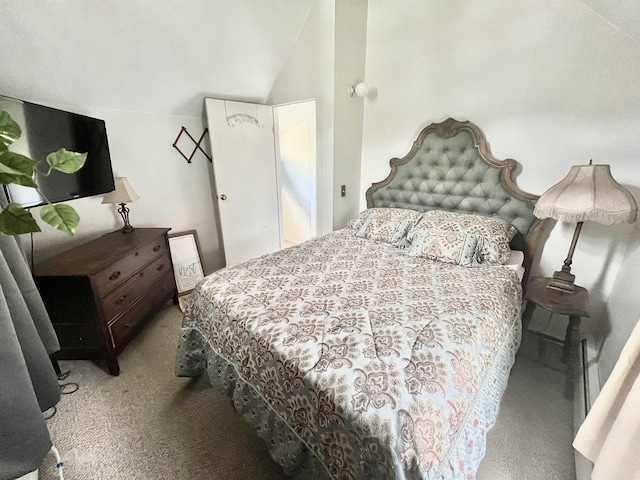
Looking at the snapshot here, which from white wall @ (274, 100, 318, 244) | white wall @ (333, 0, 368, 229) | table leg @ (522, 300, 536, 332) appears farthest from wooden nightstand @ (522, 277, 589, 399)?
white wall @ (274, 100, 318, 244)

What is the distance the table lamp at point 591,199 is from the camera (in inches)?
56.0

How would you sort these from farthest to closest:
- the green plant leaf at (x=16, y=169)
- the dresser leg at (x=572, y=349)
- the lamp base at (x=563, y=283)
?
the lamp base at (x=563, y=283) < the dresser leg at (x=572, y=349) < the green plant leaf at (x=16, y=169)

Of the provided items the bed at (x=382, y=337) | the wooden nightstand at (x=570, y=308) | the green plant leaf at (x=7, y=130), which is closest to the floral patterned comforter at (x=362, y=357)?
the bed at (x=382, y=337)

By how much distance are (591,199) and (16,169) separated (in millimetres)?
2162

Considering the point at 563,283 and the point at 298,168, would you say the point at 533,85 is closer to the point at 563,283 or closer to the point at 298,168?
the point at 563,283

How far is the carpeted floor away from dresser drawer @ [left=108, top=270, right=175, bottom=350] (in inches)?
8.5

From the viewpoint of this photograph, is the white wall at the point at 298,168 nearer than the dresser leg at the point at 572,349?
No

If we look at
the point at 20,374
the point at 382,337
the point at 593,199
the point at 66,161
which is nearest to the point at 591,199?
the point at 593,199

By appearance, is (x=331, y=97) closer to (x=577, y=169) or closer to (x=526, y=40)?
(x=526, y=40)

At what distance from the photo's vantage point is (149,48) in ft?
6.84

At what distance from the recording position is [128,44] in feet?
6.51

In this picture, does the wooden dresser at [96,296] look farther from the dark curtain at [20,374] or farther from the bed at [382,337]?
the bed at [382,337]

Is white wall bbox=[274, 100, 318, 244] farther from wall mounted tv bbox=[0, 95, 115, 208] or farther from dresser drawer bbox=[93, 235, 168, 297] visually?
wall mounted tv bbox=[0, 95, 115, 208]

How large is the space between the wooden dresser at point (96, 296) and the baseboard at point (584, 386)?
96.5 inches
